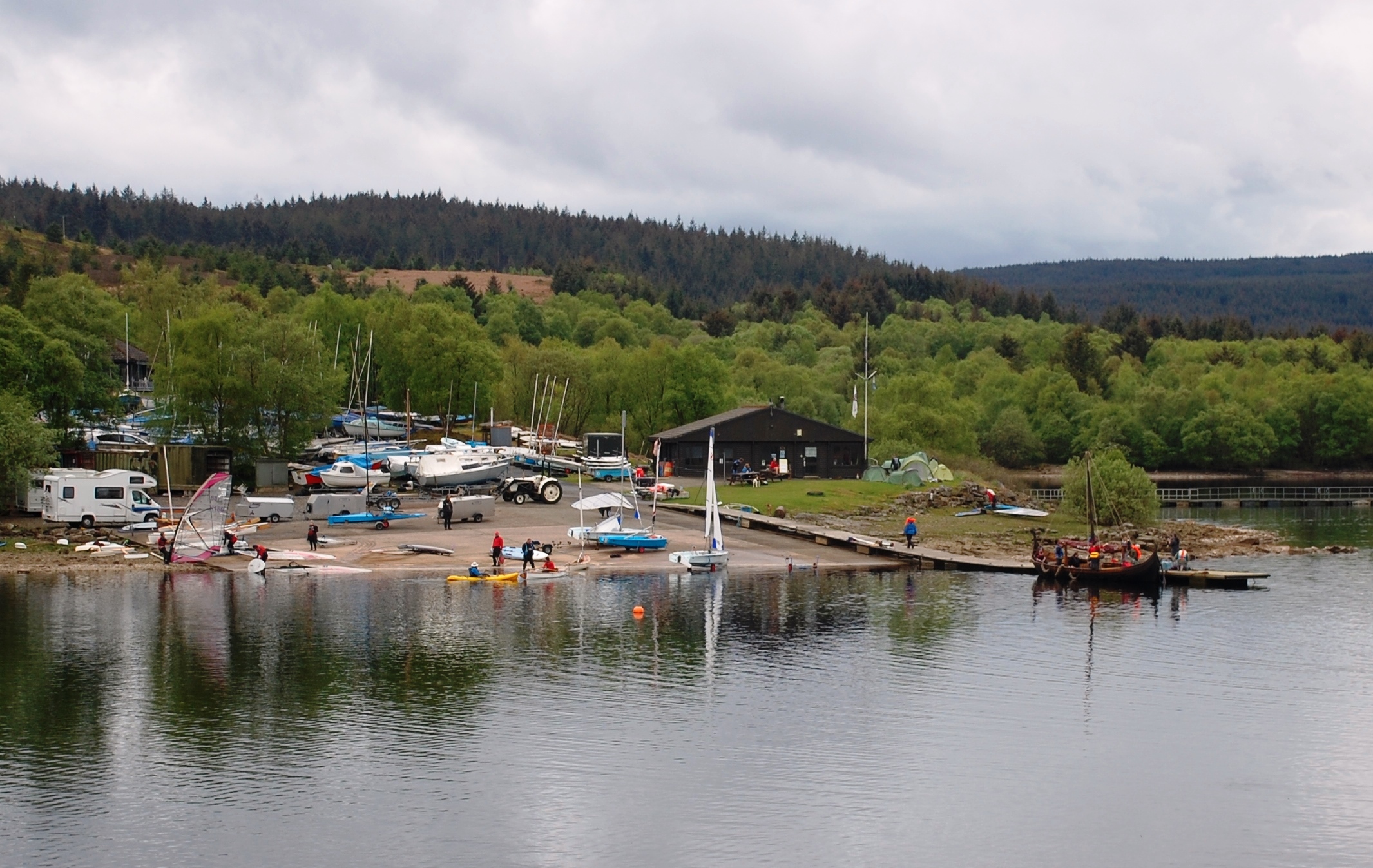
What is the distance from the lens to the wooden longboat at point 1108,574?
55281mm

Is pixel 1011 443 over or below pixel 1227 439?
below

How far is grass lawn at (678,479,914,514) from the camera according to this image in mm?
75812

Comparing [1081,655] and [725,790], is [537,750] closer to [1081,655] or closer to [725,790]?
[725,790]

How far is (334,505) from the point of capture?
6506cm

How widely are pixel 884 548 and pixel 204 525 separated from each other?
29298 mm

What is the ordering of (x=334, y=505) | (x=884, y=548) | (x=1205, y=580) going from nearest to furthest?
1. (x=1205, y=580)
2. (x=884, y=548)
3. (x=334, y=505)

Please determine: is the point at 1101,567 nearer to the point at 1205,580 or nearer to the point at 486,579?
the point at 1205,580

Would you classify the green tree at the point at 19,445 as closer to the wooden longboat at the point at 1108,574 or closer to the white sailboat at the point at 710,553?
the white sailboat at the point at 710,553

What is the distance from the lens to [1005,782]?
1145 inches

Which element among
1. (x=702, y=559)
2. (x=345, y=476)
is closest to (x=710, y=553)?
(x=702, y=559)

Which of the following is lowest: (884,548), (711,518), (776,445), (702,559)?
(702,559)

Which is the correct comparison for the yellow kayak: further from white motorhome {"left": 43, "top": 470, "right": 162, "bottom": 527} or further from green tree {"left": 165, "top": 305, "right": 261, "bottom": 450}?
green tree {"left": 165, "top": 305, "right": 261, "bottom": 450}

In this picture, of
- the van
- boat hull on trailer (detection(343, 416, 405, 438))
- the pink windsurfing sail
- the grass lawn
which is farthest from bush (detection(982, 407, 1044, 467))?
the pink windsurfing sail

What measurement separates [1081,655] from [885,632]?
6153 mm
